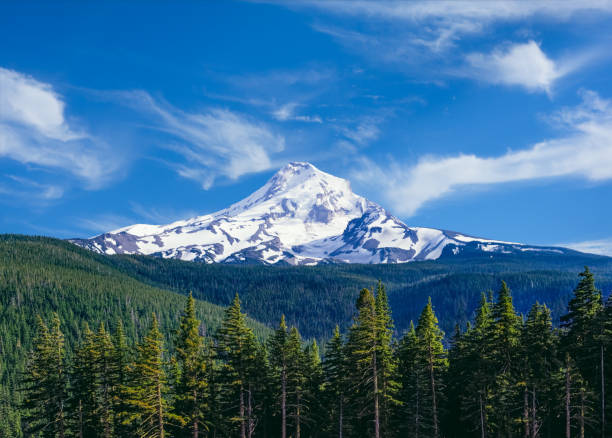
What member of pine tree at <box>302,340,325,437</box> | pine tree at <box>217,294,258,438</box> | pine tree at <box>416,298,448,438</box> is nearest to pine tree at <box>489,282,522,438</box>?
pine tree at <box>416,298,448,438</box>

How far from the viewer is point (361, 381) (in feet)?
144

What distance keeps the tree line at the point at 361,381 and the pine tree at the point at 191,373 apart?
0.11 m

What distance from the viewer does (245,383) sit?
47.9 meters

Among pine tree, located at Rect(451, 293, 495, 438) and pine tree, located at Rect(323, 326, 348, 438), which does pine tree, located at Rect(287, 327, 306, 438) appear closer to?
pine tree, located at Rect(323, 326, 348, 438)

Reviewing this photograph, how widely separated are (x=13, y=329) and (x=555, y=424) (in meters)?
186

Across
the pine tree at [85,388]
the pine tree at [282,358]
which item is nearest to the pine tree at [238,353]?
the pine tree at [282,358]

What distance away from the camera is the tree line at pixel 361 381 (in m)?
42.6

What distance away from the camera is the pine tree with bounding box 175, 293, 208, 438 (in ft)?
147

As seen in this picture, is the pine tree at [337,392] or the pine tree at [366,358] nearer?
the pine tree at [366,358]

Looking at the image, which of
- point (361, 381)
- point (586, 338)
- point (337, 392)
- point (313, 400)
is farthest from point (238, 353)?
point (586, 338)

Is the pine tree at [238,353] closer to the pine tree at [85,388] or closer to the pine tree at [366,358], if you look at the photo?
the pine tree at [366,358]

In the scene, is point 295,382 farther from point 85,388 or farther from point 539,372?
point 539,372

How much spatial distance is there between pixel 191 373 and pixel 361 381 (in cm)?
1401

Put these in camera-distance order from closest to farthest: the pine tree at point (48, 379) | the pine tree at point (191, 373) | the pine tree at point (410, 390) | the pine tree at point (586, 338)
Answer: the pine tree at point (586, 338) < the pine tree at point (191, 373) < the pine tree at point (410, 390) < the pine tree at point (48, 379)
